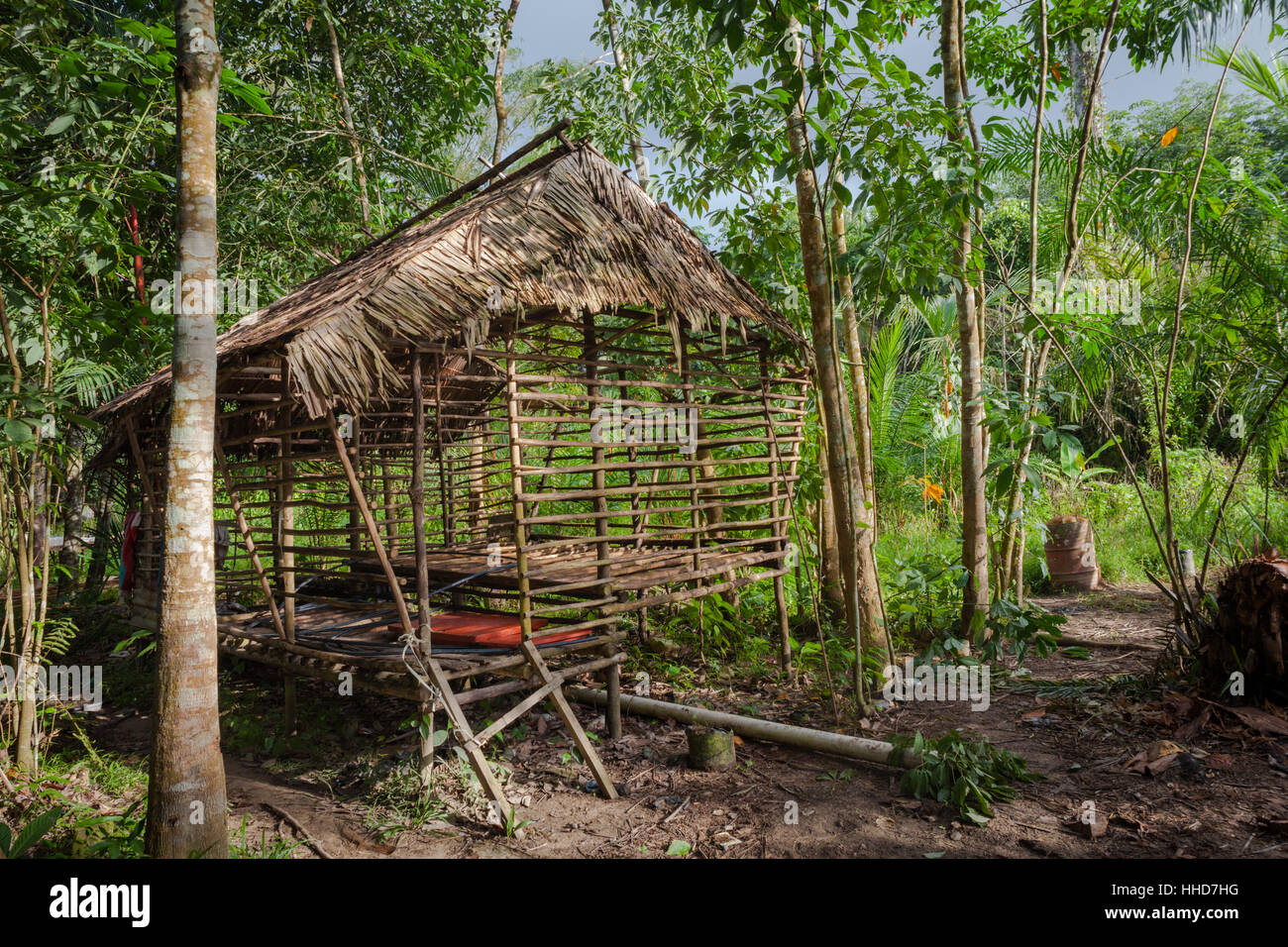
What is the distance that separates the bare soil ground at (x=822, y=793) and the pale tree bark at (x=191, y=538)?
74cm

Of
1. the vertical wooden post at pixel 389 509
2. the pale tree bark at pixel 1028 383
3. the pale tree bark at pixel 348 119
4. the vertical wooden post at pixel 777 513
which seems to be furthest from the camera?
the pale tree bark at pixel 348 119

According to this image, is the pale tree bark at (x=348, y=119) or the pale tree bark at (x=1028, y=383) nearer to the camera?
the pale tree bark at (x=1028, y=383)

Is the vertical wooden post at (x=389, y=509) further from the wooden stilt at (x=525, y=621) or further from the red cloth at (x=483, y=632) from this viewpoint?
the wooden stilt at (x=525, y=621)

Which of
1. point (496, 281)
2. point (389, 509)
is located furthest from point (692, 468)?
point (389, 509)

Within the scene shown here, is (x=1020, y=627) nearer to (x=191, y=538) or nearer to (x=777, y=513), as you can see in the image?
(x=777, y=513)

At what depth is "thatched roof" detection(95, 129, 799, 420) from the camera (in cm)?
412

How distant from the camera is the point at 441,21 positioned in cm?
926

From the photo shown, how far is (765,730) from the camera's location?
4.78 metres

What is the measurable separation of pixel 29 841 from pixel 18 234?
2.97m

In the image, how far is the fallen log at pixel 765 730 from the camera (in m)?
4.23

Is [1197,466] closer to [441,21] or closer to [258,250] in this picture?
Result: [441,21]

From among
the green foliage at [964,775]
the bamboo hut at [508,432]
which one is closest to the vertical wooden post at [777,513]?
the bamboo hut at [508,432]

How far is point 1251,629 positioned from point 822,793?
2.52 metres
